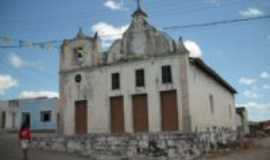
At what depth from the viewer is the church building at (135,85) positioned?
1766cm

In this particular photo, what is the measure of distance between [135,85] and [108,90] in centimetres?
200

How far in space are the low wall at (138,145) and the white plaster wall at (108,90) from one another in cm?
275

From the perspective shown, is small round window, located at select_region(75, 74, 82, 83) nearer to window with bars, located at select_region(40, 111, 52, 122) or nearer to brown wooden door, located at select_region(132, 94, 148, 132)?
brown wooden door, located at select_region(132, 94, 148, 132)

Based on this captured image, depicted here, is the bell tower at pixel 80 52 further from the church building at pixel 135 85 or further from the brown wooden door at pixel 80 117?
the brown wooden door at pixel 80 117

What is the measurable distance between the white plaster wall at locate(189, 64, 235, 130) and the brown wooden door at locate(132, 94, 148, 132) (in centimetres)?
289

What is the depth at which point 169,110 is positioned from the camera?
17703 millimetres

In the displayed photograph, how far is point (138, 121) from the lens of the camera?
1847 cm

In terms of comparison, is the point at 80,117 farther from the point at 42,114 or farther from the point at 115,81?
the point at 42,114

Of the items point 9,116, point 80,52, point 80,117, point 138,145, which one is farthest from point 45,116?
point 138,145

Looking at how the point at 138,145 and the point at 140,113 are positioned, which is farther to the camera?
the point at 140,113

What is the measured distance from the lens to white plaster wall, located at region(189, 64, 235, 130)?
18097 millimetres

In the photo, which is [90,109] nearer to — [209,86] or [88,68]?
[88,68]

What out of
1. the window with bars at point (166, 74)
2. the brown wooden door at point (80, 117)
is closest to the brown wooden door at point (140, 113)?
the window with bars at point (166, 74)

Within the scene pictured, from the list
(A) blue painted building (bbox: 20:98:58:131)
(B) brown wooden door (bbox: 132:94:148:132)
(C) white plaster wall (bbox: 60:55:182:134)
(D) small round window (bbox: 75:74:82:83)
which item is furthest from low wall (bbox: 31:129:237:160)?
(A) blue painted building (bbox: 20:98:58:131)
